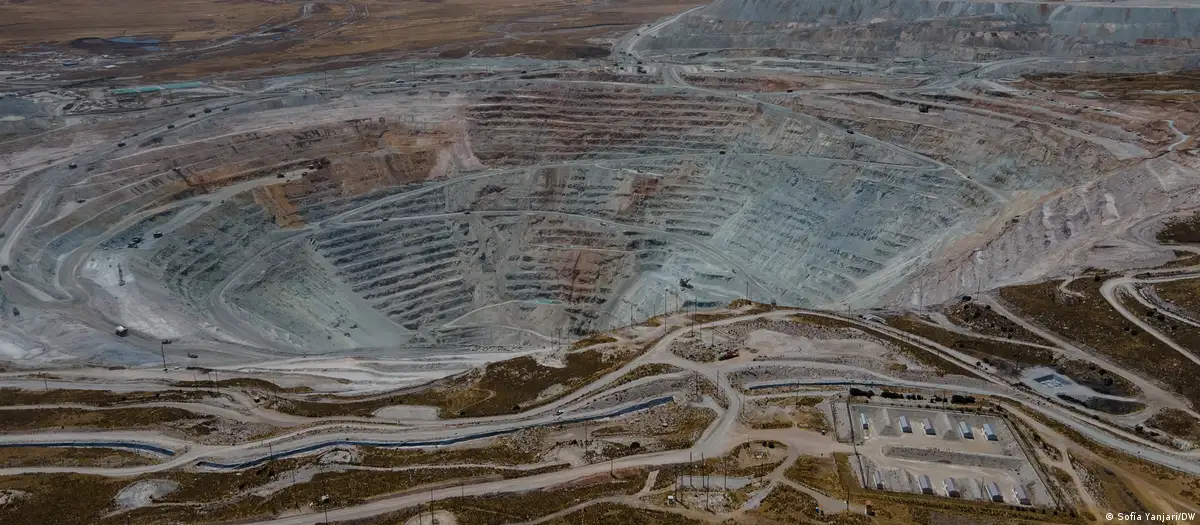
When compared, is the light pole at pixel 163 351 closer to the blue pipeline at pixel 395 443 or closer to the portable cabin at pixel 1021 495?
the blue pipeline at pixel 395 443

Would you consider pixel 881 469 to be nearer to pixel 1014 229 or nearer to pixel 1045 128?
pixel 1014 229

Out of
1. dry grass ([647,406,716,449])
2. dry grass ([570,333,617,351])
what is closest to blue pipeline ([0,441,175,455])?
dry grass ([570,333,617,351])

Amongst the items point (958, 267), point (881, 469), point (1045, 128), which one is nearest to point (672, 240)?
point (958, 267)

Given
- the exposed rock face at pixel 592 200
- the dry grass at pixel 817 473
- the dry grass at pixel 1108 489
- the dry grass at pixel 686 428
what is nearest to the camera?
the dry grass at pixel 1108 489

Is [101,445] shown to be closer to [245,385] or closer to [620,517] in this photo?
[245,385]

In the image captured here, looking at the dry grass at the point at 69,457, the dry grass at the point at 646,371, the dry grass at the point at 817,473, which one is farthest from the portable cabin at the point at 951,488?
the dry grass at the point at 69,457

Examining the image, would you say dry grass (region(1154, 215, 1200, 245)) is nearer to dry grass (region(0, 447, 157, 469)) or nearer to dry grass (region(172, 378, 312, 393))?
dry grass (region(172, 378, 312, 393))

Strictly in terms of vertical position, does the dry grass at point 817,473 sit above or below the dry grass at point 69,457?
below
